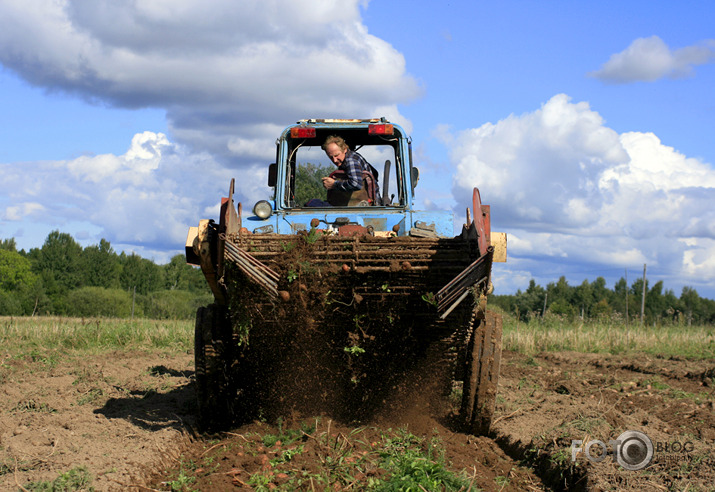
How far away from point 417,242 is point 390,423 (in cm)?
195

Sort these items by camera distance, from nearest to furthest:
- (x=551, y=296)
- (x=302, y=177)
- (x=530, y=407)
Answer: (x=530, y=407) → (x=302, y=177) → (x=551, y=296)

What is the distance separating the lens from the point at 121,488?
4.50m

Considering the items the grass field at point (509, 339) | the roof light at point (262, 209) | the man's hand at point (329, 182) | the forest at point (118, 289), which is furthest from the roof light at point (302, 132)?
the forest at point (118, 289)

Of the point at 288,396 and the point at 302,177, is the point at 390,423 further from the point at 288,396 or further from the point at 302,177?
the point at 302,177

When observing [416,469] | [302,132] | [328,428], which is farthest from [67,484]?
[302,132]

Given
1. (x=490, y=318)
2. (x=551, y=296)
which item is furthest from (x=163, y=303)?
(x=490, y=318)

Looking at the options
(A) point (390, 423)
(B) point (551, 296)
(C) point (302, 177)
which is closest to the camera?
(A) point (390, 423)

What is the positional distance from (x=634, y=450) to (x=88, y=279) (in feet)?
216

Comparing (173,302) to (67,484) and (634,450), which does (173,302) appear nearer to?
(67,484)

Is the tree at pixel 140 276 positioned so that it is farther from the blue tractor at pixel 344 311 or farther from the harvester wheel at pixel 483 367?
the harvester wheel at pixel 483 367

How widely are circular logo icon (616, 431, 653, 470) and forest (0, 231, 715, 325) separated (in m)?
40.0

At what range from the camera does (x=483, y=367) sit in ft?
18.3

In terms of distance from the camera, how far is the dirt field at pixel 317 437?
4793 millimetres

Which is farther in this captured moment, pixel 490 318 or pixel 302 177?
pixel 302 177
